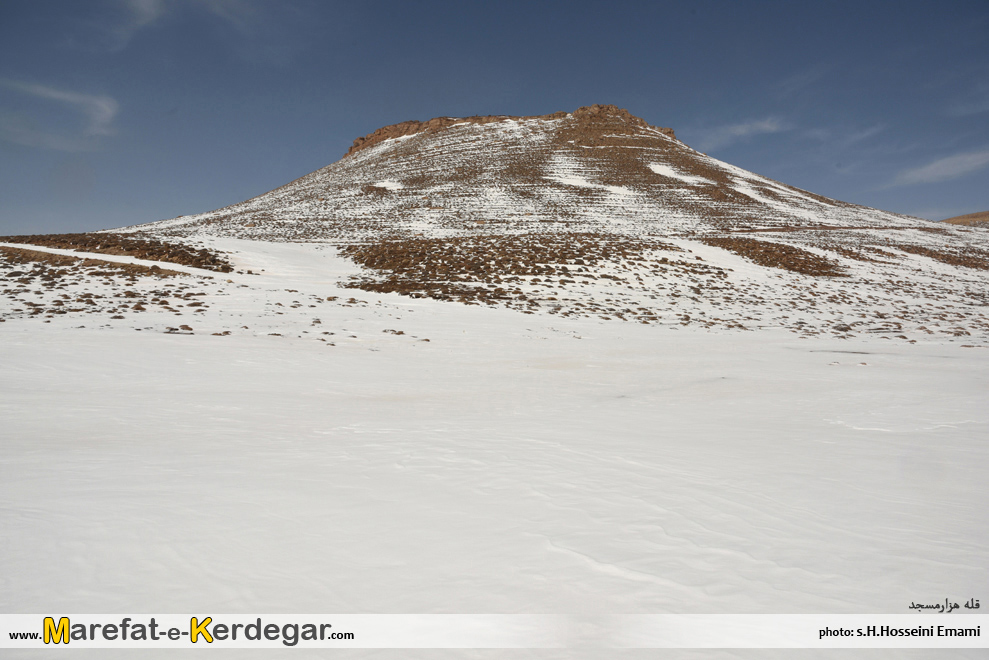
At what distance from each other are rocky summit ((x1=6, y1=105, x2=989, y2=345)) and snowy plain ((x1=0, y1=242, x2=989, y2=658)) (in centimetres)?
583

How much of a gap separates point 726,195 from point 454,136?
37.6 m

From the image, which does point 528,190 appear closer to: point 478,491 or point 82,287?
point 82,287

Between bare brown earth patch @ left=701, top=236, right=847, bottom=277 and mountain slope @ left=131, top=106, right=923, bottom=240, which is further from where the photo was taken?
mountain slope @ left=131, top=106, right=923, bottom=240

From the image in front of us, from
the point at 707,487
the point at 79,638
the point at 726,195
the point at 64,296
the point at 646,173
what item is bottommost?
the point at 79,638

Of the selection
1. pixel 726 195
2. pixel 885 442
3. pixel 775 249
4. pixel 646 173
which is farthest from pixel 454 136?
pixel 885 442

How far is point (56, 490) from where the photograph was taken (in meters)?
3.25

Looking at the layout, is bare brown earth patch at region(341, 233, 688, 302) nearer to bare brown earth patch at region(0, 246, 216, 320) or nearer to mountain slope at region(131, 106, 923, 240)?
bare brown earth patch at region(0, 246, 216, 320)

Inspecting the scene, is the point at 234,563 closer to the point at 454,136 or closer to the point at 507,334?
the point at 507,334

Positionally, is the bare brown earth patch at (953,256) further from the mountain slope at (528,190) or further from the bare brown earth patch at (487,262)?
the bare brown earth patch at (487,262)

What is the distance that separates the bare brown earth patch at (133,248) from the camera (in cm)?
1702

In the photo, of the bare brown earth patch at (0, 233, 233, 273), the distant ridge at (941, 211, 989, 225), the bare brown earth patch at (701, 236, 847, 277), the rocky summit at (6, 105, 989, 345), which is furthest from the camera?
the distant ridge at (941, 211, 989, 225)

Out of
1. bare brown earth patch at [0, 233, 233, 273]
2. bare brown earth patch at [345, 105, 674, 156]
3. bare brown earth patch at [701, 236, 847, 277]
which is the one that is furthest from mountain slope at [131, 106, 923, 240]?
bare brown earth patch at [0, 233, 233, 273]

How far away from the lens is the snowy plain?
7.63 feet

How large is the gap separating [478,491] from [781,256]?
1024 inches
